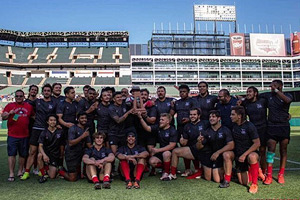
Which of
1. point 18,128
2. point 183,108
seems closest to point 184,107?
point 183,108

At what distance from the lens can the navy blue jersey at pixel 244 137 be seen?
4.82 m

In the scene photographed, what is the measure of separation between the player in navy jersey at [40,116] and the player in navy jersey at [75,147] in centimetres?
94

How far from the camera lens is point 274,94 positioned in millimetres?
5391

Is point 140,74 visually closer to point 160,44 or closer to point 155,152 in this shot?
point 160,44

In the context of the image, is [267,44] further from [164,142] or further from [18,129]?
[18,129]

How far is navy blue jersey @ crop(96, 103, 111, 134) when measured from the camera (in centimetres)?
586

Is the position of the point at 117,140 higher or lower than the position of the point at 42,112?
lower

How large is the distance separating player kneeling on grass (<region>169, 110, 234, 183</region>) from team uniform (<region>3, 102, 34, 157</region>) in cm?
343

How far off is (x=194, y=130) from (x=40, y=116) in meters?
3.52

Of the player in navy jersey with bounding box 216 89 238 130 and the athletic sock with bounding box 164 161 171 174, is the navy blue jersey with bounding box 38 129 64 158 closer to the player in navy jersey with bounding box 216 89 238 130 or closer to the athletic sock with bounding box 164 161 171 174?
the athletic sock with bounding box 164 161 171 174

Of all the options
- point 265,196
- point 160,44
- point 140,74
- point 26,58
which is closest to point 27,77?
point 26,58

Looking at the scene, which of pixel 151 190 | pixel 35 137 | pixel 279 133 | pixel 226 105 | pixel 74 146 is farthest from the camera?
pixel 226 105

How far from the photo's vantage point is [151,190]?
15.1 feet

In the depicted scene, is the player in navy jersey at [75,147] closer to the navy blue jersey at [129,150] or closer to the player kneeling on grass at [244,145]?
the navy blue jersey at [129,150]
